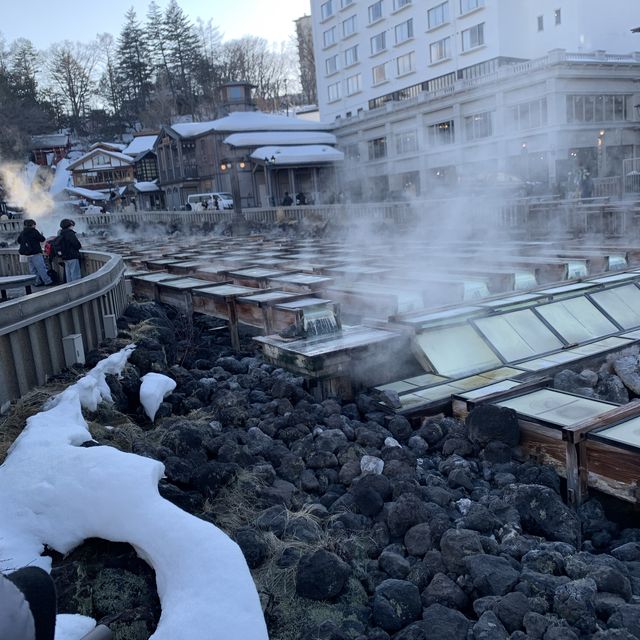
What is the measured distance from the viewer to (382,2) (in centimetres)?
3703

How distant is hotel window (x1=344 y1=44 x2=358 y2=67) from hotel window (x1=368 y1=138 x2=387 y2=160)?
27.7 ft

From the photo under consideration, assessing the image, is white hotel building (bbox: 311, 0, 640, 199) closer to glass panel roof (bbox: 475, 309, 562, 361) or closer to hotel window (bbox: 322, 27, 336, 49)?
hotel window (bbox: 322, 27, 336, 49)

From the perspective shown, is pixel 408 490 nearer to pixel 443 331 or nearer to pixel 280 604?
pixel 280 604

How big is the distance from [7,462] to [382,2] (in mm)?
39578

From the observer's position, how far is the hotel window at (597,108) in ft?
82.0

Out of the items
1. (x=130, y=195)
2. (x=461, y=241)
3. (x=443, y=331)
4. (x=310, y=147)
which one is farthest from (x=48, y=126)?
(x=443, y=331)

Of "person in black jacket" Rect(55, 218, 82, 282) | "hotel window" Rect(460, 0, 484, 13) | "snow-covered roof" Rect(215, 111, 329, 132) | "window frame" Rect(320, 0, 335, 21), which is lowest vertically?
"person in black jacket" Rect(55, 218, 82, 282)

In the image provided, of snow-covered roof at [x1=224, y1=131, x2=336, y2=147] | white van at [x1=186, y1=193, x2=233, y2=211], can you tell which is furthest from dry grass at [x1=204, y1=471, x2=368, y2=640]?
snow-covered roof at [x1=224, y1=131, x2=336, y2=147]

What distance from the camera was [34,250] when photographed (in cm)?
1047

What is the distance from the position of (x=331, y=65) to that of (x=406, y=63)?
28.4ft

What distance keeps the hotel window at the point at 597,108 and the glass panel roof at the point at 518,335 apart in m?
21.6

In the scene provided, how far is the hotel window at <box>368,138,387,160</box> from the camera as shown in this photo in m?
34.6

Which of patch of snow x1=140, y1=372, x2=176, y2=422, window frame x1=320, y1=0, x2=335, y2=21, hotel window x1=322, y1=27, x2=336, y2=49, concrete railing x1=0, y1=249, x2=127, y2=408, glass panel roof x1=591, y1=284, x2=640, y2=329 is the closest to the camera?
concrete railing x1=0, y1=249, x2=127, y2=408

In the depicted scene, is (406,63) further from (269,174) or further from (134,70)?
(134,70)
